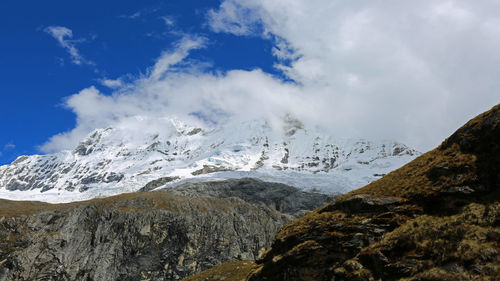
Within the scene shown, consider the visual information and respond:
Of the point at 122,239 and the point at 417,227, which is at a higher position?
the point at 122,239

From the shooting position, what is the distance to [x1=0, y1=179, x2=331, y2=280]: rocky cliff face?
476ft

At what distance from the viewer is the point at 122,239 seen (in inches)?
6540

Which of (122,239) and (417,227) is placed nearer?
(417,227)

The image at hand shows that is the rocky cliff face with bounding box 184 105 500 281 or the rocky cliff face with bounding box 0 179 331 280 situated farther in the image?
the rocky cliff face with bounding box 0 179 331 280

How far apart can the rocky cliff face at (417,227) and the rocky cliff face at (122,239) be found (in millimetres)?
138498

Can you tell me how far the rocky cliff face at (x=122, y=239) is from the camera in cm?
14500

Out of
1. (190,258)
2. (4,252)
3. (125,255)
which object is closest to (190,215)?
(190,258)

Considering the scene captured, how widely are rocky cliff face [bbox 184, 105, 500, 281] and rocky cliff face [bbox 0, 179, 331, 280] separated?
454ft

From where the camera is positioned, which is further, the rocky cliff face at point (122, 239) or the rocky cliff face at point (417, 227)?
the rocky cliff face at point (122, 239)

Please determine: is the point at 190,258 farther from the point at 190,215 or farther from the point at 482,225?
the point at 482,225

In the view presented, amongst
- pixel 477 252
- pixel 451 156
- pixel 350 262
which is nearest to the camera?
pixel 477 252

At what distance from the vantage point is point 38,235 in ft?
495

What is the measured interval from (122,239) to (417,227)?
6330 inches

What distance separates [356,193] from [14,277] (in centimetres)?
14157
